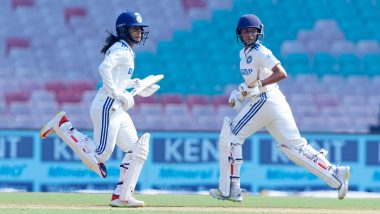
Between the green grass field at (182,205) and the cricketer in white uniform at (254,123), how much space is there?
0.86 feet

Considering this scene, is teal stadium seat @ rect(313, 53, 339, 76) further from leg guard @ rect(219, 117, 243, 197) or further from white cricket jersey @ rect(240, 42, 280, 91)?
leg guard @ rect(219, 117, 243, 197)

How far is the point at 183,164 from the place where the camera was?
46.4 feet

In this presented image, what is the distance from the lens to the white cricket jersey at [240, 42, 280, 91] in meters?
9.68

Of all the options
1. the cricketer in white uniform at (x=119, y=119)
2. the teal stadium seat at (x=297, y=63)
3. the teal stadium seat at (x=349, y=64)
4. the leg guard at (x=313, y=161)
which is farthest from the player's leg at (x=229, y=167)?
the teal stadium seat at (x=349, y=64)

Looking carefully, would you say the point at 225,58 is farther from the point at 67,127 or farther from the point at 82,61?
the point at 67,127

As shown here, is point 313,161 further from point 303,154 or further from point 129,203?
point 129,203

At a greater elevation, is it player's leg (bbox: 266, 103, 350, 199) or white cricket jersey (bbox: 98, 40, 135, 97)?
white cricket jersey (bbox: 98, 40, 135, 97)

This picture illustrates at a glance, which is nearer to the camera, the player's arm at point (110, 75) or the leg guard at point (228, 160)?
the player's arm at point (110, 75)

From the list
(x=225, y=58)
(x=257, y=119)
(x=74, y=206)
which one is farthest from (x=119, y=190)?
(x=225, y=58)

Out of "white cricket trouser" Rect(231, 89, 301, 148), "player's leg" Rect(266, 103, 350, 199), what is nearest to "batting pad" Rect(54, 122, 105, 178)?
"white cricket trouser" Rect(231, 89, 301, 148)

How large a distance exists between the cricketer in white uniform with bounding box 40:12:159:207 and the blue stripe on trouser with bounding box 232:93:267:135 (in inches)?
35.1

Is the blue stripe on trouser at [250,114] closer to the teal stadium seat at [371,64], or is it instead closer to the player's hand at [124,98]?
the player's hand at [124,98]

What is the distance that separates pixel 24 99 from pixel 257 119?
7637 millimetres

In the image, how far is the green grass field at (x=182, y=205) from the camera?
30.1ft
